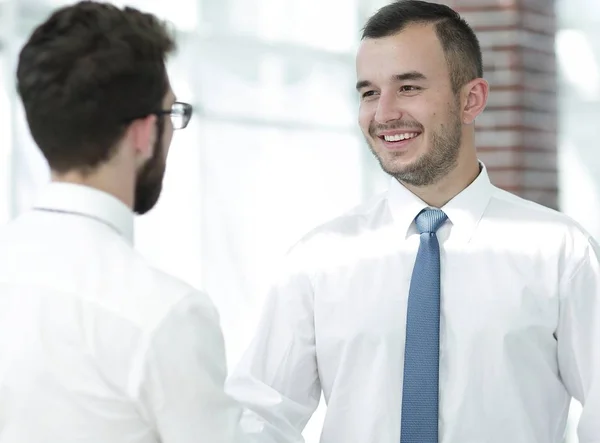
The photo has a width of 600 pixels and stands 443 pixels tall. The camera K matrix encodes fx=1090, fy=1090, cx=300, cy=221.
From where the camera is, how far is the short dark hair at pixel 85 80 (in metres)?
1.41

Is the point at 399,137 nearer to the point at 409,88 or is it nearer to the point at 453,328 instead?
the point at 409,88

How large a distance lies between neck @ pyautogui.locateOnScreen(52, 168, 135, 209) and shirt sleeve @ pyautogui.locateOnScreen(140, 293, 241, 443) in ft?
0.59

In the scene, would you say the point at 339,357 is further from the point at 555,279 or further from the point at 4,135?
the point at 4,135

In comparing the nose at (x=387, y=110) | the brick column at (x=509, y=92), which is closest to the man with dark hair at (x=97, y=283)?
the nose at (x=387, y=110)

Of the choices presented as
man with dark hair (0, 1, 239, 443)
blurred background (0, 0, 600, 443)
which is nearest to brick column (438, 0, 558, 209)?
blurred background (0, 0, 600, 443)

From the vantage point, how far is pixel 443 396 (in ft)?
7.08

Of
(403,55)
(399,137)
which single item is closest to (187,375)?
(399,137)

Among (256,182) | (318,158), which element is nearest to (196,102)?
(256,182)

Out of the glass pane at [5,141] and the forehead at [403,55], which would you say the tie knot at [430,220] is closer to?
the forehead at [403,55]

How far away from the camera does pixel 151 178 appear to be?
1.50 m

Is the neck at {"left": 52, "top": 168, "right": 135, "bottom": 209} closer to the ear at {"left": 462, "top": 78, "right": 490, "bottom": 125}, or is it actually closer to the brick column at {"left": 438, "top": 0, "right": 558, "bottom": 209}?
the ear at {"left": 462, "top": 78, "right": 490, "bottom": 125}

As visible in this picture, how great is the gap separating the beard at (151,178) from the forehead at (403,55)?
0.86 meters

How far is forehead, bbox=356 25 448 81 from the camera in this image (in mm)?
2266

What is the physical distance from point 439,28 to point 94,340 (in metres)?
1.24
